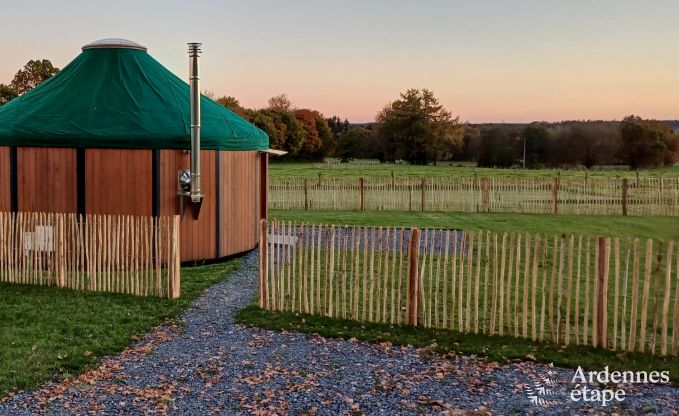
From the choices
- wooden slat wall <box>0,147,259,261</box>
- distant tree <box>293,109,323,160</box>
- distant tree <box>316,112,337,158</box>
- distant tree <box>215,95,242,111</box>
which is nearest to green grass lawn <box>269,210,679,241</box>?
wooden slat wall <box>0,147,259,261</box>

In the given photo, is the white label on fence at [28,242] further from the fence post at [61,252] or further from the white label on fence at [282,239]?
the white label on fence at [282,239]

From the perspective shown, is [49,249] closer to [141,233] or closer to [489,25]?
[141,233]

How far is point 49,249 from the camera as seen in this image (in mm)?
9320

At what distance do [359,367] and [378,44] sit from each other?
64.3ft

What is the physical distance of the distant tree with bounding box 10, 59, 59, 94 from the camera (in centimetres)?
3781

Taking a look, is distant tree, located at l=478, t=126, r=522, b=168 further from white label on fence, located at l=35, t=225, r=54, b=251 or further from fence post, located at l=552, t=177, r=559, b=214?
white label on fence, located at l=35, t=225, r=54, b=251

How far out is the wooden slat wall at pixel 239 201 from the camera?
12164 mm

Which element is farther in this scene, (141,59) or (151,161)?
(141,59)

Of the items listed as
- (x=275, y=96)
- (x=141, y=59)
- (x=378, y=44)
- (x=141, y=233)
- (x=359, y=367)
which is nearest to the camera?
(x=359, y=367)

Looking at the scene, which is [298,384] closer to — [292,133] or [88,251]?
[88,251]

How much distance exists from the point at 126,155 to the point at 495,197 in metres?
14.6

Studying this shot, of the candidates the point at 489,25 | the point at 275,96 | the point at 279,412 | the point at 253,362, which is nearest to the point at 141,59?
the point at 253,362

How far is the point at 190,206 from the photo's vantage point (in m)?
11.5

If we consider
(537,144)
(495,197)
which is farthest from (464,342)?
(537,144)
